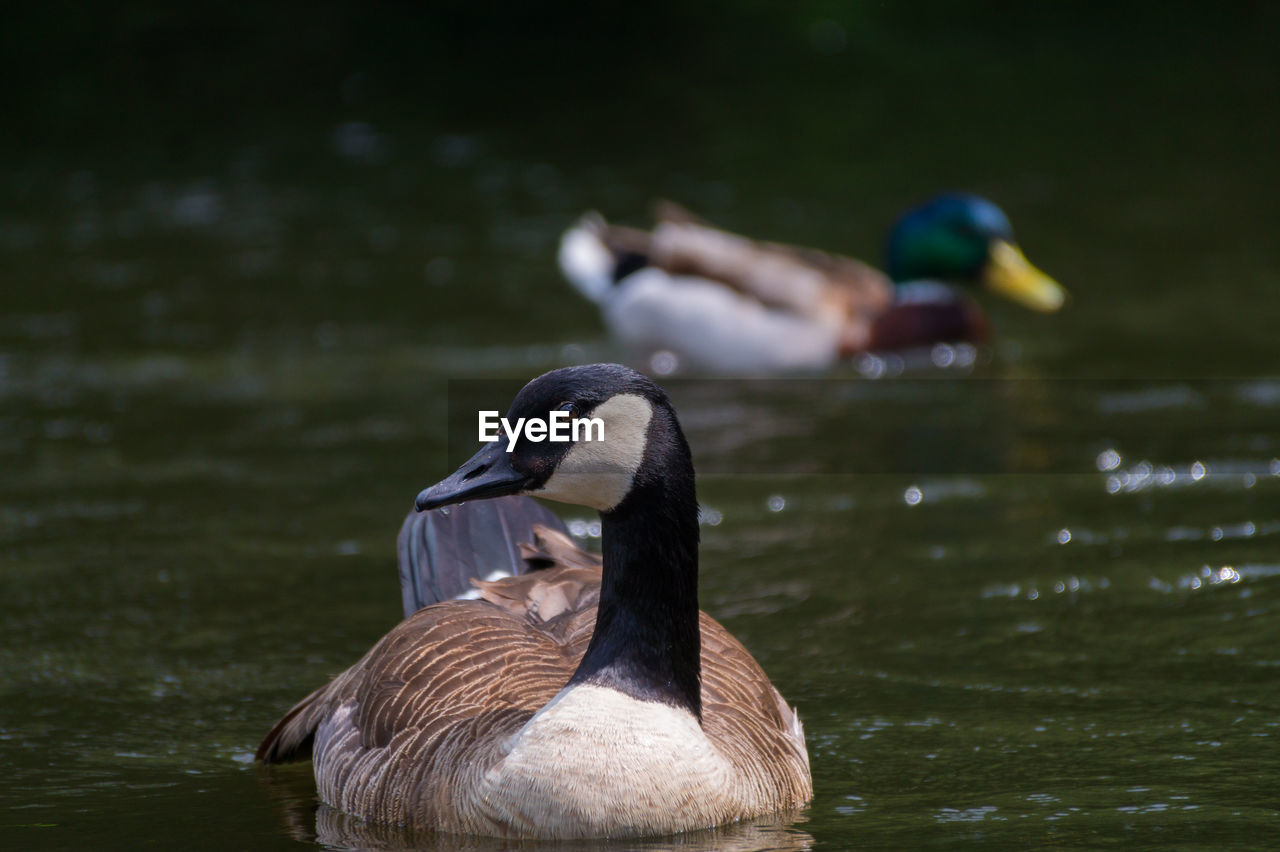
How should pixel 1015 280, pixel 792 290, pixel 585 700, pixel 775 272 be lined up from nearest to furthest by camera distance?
pixel 585 700
pixel 792 290
pixel 775 272
pixel 1015 280

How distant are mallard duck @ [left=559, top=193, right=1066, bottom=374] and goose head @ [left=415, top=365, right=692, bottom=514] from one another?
26.8ft

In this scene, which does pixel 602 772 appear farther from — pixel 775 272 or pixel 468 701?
pixel 775 272

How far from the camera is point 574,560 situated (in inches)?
Answer: 273

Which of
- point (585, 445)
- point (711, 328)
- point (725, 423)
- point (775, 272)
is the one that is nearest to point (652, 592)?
point (585, 445)

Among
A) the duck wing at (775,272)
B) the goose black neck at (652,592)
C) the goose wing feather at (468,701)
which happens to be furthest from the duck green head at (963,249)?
the goose black neck at (652,592)

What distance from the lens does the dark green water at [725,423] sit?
21.9 feet

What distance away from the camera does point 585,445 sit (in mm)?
5570

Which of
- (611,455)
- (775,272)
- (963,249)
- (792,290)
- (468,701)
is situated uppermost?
(963,249)

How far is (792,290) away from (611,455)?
8531mm

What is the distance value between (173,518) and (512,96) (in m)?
16.3

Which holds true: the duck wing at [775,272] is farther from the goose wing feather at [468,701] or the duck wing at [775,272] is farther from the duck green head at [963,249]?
the goose wing feather at [468,701]

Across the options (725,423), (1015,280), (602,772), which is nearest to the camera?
(602,772)

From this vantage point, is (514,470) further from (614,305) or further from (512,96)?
(512,96)

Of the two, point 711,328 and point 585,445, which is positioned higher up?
Answer: point 711,328
